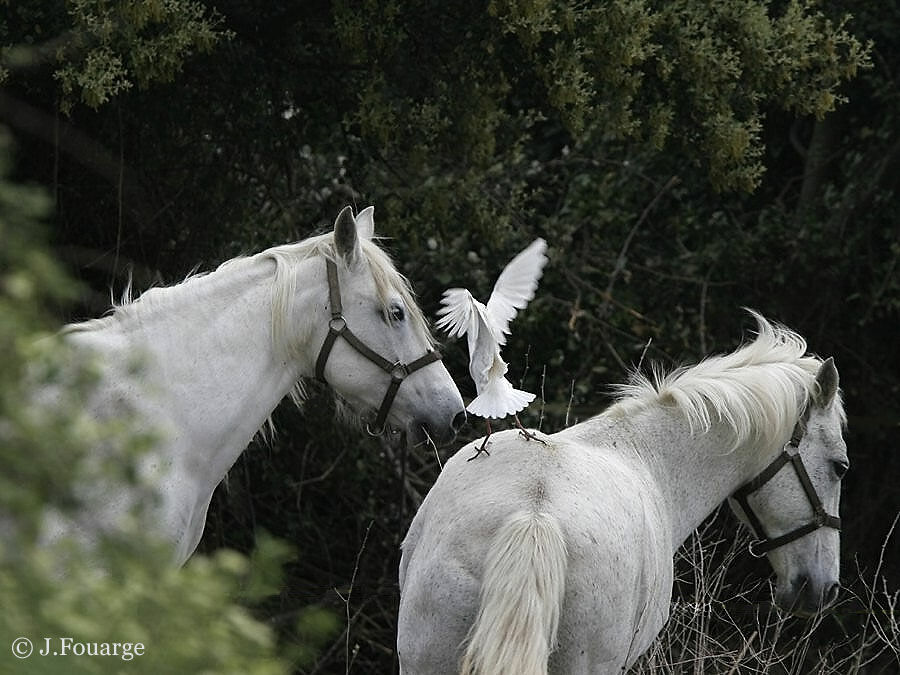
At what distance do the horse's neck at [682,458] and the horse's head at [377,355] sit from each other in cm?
54

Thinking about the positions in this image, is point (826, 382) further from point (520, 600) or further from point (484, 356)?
point (520, 600)

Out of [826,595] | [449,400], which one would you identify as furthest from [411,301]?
[826,595]

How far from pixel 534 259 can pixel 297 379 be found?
2.60 ft

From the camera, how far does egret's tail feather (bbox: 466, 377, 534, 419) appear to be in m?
3.11

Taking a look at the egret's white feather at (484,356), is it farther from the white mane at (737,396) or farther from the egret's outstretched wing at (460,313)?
the white mane at (737,396)

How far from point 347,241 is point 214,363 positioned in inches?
21.2

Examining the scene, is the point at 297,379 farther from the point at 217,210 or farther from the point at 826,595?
the point at 217,210

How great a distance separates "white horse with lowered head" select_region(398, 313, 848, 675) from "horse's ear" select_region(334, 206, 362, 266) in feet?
2.35

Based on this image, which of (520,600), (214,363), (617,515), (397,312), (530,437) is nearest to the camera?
(520,600)

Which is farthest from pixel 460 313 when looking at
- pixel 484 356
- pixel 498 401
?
pixel 498 401

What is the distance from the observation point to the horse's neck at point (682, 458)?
326 centimetres

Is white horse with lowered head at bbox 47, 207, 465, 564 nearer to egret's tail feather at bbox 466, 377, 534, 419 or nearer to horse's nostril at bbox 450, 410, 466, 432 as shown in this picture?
horse's nostril at bbox 450, 410, 466, 432

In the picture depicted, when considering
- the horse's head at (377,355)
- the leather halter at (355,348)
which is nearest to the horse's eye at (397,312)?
the horse's head at (377,355)

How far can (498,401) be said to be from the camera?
3.14m
